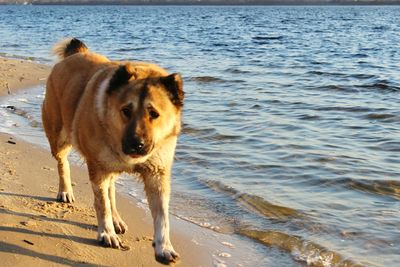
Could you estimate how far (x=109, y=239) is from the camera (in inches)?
207

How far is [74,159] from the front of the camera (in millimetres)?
8609

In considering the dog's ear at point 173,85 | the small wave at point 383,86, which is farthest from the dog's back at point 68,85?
the small wave at point 383,86

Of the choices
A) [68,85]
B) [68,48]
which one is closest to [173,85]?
[68,85]

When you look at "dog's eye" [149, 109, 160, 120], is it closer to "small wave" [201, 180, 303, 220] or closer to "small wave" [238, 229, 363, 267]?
"small wave" [238, 229, 363, 267]

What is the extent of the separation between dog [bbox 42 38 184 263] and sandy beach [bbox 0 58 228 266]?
8.9 inches

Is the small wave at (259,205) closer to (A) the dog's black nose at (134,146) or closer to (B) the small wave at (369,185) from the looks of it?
(B) the small wave at (369,185)

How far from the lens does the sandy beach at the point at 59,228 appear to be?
16.3ft

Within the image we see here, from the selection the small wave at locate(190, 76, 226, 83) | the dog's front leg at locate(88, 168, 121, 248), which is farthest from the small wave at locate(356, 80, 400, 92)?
the dog's front leg at locate(88, 168, 121, 248)

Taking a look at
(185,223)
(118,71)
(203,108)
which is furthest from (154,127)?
(203,108)

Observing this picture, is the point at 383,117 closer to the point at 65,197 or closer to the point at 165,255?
the point at 65,197

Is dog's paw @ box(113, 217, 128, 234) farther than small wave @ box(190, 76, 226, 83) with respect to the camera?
No

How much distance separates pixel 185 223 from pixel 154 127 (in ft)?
6.59

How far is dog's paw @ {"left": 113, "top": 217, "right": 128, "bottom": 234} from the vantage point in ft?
18.7

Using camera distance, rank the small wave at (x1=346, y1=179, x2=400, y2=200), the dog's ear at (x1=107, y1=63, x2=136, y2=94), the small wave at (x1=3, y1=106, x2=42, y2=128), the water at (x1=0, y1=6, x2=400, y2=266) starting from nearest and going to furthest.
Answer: the dog's ear at (x1=107, y1=63, x2=136, y2=94), the water at (x1=0, y1=6, x2=400, y2=266), the small wave at (x1=346, y1=179, x2=400, y2=200), the small wave at (x1=3, y1=106, x2=42, y2=128)
